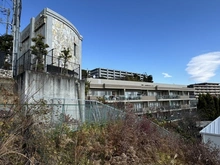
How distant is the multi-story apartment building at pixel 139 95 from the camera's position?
27000 millimetres

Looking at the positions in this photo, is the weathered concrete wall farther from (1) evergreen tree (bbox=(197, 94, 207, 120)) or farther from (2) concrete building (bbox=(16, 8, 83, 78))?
(1) evergreen tree (bbox=(197, 94, 207, 120))

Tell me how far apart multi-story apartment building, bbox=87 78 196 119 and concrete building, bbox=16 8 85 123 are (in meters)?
10.4

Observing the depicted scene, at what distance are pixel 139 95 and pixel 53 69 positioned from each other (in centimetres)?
2315

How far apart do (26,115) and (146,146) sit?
14.3 ft

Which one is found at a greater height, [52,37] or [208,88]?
[52,37]

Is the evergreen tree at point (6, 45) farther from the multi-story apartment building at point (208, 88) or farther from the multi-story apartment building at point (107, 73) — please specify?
the multi-story apartment building at point (208, 88)

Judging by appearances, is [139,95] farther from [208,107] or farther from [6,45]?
[6,45]

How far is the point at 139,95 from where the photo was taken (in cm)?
3145

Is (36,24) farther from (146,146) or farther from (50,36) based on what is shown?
(146,146)

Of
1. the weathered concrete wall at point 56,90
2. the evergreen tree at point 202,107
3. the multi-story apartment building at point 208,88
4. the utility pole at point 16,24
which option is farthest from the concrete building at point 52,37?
the multi-story apartment building at point 208,88

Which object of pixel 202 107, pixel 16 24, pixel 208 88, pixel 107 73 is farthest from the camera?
pixel 208 88

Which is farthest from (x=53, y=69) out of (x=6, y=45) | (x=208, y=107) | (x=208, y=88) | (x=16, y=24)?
(x=208, y=88)

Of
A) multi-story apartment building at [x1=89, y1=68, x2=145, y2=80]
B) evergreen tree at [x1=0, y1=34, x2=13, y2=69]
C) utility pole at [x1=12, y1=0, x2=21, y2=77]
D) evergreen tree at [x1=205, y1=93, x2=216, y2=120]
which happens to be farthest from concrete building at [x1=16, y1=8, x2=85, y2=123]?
multi-story apartment building at [x1=89, y1=68, x2=145, y2=80]

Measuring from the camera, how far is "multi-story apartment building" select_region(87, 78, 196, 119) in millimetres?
27000
